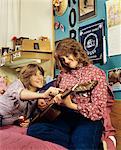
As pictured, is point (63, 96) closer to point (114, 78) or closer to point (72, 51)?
point (72, 51)

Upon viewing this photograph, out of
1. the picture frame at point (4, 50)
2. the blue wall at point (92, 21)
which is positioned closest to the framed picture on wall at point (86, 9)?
the blue wall at point (92, 21)

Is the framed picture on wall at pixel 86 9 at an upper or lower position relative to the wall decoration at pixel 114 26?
upper

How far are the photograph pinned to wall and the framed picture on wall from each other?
1.16ft

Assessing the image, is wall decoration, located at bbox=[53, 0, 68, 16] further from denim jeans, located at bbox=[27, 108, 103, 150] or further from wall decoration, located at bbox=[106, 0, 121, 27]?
denim jeans, located at bbox=[27, 108, 103, 150]

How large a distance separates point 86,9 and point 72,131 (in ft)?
2.47

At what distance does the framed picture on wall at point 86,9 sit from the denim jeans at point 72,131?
2.00 ft

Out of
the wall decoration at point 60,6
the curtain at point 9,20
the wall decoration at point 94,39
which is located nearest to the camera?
the wall decoration at point 94,39

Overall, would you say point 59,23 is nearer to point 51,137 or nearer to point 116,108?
point 116,108

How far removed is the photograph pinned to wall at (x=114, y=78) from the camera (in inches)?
54.3

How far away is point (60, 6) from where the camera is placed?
1.91 metres

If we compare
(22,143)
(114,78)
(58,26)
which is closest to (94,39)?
(114,78)

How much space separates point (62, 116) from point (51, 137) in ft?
0.58

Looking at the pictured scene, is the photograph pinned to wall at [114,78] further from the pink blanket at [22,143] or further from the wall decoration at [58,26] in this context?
the wall decoration at [58,26]

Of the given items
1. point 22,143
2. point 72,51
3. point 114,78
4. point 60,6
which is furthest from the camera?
point 60,6
